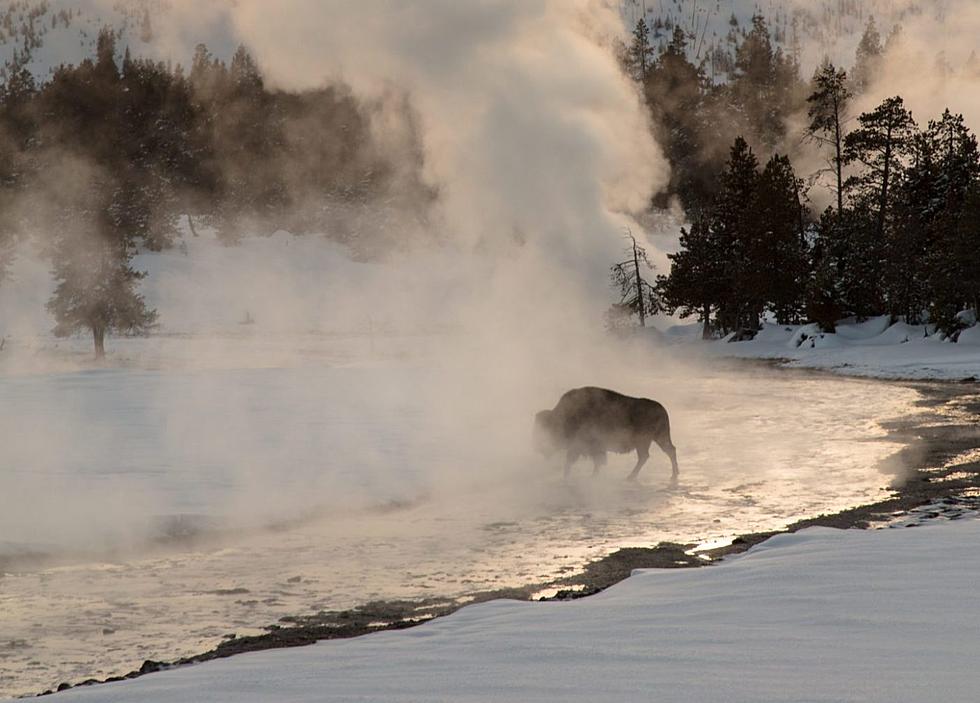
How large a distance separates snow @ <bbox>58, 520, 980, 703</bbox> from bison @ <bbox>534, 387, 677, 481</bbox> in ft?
25.9

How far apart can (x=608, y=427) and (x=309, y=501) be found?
4870 millimetres

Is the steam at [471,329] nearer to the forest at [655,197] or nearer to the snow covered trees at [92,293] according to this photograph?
the snow covered trees at [92,293]

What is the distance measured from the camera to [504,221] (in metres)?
27.0

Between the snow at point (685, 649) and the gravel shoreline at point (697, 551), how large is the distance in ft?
2.49

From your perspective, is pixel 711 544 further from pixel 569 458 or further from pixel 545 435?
pixel 545 435

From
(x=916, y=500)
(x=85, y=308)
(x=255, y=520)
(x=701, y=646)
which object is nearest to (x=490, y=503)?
(x=255, y=520)

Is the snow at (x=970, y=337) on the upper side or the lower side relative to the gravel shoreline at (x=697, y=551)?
upper

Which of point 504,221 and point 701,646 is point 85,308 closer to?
point 504,221

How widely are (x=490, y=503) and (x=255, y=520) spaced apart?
315 centimetres

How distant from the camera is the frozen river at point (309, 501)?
Result: 877cm

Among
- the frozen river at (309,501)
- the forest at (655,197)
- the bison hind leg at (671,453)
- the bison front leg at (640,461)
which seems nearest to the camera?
the frozen river at (309,501)

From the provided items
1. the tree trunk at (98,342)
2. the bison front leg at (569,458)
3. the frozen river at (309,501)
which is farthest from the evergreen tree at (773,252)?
the bison front leg at (569,458)

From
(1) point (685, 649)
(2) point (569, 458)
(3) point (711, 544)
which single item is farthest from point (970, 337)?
(1) point (685, 649)

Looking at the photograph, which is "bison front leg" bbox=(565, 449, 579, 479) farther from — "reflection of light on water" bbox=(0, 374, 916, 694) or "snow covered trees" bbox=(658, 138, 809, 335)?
"snow covered trees" bbox=(658, 138, 809, 335)
